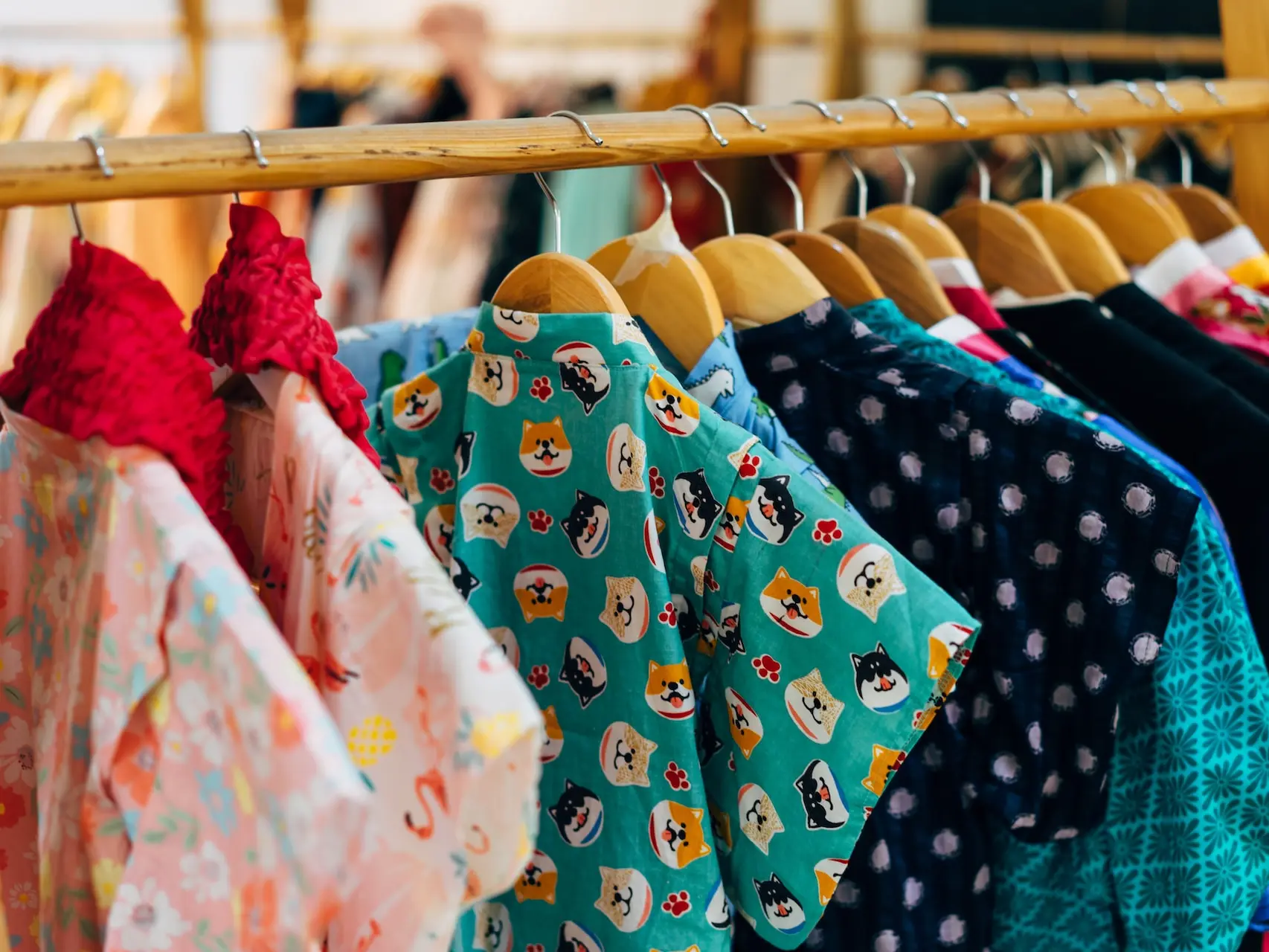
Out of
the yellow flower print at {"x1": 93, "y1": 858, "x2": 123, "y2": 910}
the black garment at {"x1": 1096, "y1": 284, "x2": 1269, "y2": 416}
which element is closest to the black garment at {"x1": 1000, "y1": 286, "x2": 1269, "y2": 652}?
the black garment at {"x1": 1096, "y1": 284, "x2": 1269, "y2": 416}

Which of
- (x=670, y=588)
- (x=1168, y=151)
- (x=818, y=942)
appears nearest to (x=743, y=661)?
(x=670, y=588)

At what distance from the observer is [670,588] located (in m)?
0.71

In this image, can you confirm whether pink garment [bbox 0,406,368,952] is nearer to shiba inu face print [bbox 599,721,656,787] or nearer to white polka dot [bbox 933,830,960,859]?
shiba inu face print [bbox 599,721,656,787]

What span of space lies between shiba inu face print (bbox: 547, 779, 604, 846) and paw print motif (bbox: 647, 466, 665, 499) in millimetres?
189

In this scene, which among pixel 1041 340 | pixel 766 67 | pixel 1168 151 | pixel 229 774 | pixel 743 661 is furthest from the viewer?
pixel 766 67

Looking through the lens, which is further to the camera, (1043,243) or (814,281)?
(1043,243)

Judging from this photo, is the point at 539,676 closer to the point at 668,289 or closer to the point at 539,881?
the point at 539,881

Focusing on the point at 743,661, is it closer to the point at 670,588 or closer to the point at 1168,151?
the point at 670,588

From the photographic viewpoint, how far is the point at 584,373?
27.1 inches

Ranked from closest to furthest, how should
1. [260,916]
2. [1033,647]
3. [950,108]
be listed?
[260,916], [1033,647], [950,108]

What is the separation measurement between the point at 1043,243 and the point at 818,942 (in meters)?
0.53

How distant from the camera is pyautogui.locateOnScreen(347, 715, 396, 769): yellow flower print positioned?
1.71 ft

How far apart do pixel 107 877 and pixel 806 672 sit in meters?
0.36

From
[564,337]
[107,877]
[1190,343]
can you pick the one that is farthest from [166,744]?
[1190,343]
